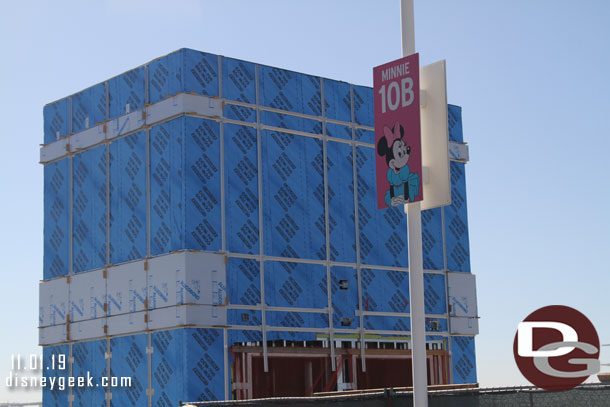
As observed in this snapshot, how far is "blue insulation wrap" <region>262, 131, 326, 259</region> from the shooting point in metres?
28.5

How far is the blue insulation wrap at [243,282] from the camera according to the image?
88.9ft

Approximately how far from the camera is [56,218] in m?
31.8

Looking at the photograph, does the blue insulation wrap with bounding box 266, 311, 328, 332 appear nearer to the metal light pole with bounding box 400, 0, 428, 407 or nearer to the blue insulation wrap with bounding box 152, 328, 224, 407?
the blue insulation wrap with bounding box 152, 328, 224, 407

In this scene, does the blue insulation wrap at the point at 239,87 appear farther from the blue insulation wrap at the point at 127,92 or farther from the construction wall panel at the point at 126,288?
the construction wall panel at the point at 126,288

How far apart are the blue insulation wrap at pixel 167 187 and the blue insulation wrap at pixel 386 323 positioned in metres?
7.12


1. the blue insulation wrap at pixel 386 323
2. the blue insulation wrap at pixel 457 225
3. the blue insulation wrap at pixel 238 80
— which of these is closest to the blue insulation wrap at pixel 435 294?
the blue insulation wrap at pixel 457 225

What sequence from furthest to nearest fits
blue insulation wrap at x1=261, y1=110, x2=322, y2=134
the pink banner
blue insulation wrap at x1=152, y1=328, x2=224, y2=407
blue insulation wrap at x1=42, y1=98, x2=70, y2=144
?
blue insulation wrap at x1=42, y1=98, x2=70, y2=144, blue insulation wrap at x1=261, y1=110, x2=322, y2=134, blue insulation wrap at x1=152, y1=328, x2=224, y2=407, the pink banner

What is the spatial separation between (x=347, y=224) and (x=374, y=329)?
339 centimetres

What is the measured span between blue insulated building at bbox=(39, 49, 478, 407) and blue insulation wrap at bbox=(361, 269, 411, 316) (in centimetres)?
5

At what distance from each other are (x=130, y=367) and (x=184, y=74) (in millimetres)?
8471

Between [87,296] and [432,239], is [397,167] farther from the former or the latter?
[432,239]

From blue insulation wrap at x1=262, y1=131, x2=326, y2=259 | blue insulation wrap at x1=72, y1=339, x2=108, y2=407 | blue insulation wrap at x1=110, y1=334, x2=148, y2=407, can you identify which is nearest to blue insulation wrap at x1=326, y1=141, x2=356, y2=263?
blue insulation wrap at x1=262, y1=131, x2=326, y2=259

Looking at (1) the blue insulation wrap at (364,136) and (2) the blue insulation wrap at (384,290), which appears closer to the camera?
(2) the blue insulation wrap at (384,290)

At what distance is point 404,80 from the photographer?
13.0 meters
